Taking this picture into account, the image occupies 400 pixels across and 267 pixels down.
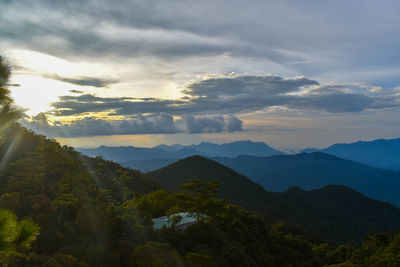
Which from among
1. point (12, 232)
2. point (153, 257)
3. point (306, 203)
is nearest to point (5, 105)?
point (12, 232)

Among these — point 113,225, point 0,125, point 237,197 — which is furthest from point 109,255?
point 237,197

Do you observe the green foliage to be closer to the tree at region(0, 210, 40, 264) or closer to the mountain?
the tree at region(0, 210, 40, 264)

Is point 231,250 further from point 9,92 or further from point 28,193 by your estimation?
point 9,92

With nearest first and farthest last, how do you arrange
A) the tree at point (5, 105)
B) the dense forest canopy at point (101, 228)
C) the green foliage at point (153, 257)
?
the tree at point (5, 105)
the dense forest canopy at point (101, 228)
the green foliage at point (153, 257)

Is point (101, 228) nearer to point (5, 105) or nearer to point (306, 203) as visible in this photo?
point (5, 105)

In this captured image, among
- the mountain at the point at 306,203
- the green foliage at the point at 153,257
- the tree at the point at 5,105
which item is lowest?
the mountain at the point at 306,203

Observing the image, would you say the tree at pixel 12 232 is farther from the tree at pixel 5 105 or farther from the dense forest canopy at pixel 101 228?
the tree at pixel 5 105

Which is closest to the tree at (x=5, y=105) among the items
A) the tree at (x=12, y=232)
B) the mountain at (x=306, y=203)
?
the tree at (x=12, y=232)
